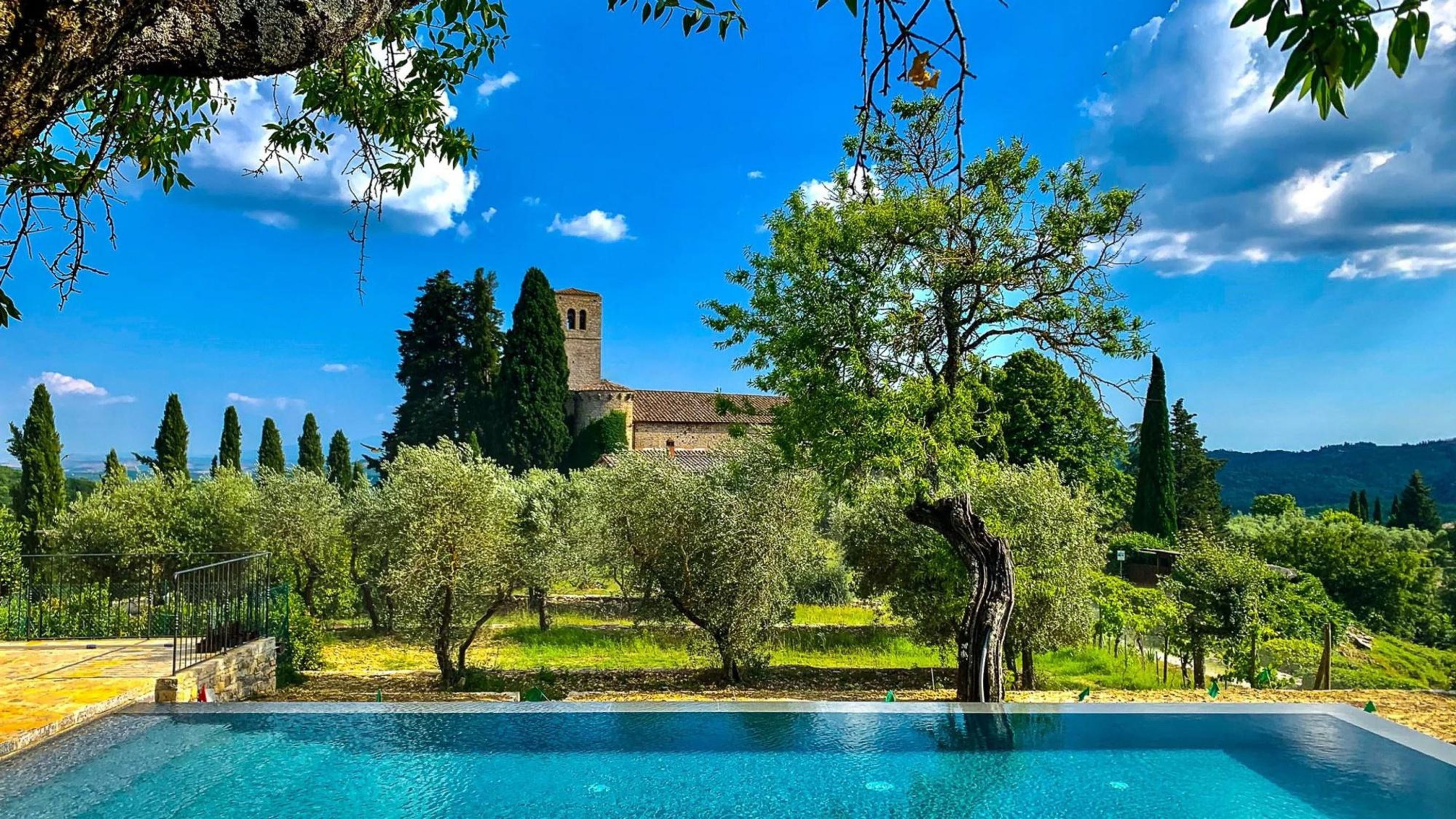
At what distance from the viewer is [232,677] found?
8.78m

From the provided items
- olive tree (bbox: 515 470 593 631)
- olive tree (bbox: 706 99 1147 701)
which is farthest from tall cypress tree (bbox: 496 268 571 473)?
olive tree (bbox: 706 99 1147 701)

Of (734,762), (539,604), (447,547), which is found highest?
(447,547)

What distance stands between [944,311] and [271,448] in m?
28.5

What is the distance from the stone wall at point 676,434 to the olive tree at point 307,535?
990 inches

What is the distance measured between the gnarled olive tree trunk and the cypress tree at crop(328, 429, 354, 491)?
2935cm

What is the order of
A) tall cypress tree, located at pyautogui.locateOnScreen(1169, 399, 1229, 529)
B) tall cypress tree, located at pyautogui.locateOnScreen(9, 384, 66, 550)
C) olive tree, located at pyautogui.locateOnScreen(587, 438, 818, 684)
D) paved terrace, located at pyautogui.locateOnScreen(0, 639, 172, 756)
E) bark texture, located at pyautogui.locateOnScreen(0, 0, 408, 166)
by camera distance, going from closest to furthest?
bark texture, located at pyautogui.locateOnScreen(0, 0, 408, 166), paved terrace, located at pyautogui.locateOnScreen(0, 639, 172, 756), olive tree, located at pyautogui.locateOnScreen(587, 438, 818, 684), tall cypress tree, located at pyautogui.locateOnScreen(9, 384, 66, 550), tall cypress tree, located at pyautogui.locateOnScreen(1169, 399, 1229, 529)

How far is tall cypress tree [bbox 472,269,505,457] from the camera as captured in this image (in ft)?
120

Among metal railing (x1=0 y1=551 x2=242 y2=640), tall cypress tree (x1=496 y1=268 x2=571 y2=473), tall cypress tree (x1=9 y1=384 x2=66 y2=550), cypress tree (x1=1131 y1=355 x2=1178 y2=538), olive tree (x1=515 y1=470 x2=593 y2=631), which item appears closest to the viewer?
metal railing (x1=0 y1=551 x2=242 y2=640)

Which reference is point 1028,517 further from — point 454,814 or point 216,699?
point 216,699

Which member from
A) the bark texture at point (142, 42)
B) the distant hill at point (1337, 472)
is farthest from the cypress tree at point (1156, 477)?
the distant hill at point (1337, 472)

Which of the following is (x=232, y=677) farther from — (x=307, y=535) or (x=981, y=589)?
(x=307, y=535)

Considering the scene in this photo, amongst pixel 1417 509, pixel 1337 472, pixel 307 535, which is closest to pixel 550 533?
pixel 307 535

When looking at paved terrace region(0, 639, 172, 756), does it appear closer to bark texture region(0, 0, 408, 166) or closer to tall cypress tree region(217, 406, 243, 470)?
bark texture region(0, 0, 408, 166)

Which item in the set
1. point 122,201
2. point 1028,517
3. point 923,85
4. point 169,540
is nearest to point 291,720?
point 122,201
